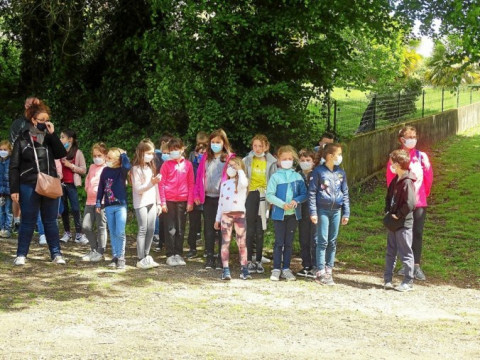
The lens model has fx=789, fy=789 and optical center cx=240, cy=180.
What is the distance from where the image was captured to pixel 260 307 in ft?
26.5

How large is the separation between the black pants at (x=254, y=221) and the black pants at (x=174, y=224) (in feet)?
3.01

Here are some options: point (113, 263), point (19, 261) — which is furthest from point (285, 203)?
point (19, 261)

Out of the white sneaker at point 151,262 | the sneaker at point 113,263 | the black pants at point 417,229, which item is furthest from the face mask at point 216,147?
the black pants at point 417,229

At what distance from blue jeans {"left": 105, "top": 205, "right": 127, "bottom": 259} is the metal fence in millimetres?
5999

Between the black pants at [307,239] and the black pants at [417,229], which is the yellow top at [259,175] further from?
the black pants at [417,229]

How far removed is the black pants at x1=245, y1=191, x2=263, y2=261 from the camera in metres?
9.84

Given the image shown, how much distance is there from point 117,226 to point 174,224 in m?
0.77

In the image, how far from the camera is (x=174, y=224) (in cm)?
1020

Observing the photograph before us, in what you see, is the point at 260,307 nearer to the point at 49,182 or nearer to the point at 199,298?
the point at 199,298

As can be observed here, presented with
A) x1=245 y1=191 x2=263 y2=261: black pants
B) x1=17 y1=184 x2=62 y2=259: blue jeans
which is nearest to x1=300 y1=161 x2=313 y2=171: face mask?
x1=245 y1=191 x2=263 y2=261: black pants

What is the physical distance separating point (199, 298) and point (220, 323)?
989mm

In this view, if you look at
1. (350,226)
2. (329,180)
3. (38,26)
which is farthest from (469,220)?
(38,26)

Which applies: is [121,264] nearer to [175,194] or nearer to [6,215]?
[175,194]

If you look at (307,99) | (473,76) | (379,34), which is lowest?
(307,99)
